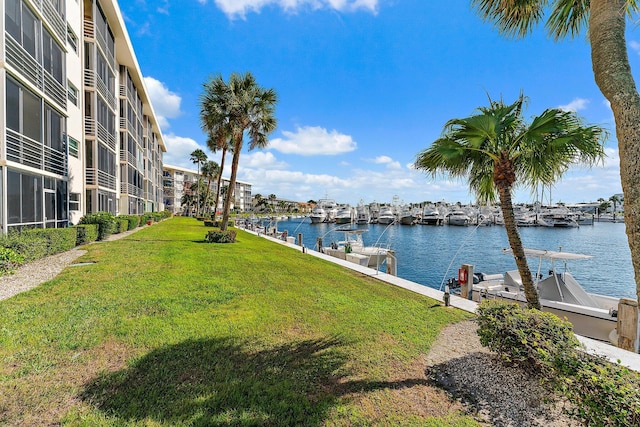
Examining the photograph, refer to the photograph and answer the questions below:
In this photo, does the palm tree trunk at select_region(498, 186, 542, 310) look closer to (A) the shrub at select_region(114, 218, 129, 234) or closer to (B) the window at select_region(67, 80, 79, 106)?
(B) the window at select_region(67, 80, 79, 106)

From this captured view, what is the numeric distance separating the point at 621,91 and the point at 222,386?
5730 millimetres

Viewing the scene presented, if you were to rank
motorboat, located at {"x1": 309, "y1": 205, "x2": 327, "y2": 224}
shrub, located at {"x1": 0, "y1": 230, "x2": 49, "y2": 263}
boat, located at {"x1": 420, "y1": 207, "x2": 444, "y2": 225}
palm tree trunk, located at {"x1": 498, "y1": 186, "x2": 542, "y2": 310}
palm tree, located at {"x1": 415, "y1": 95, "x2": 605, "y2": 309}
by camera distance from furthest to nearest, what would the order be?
motorboat, located at {"x1": 309, "y1": 205, "x2": 327, "y2": 224} < boat, located at {"x1": 420, "y1": 207, "x2": 444, "y2": 225} < shrub, located at {"x1": 0, "y1": 230, "x2": 49, "y2": 263} < palm tree trunk, located at {"x1": 498, "y1": 186, "x2": 542, "y2": 310} < palm tree, located at {"x1": 415, "y1": 95, "x2": 605, "y2": 309}

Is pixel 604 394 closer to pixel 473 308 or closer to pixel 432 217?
pixel 473 308

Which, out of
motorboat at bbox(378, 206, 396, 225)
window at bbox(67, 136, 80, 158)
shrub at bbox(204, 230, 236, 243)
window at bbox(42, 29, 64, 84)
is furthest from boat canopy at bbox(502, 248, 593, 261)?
motorboat at bbox(378, 206, 396, 225)

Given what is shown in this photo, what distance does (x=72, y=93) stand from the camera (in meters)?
17.2

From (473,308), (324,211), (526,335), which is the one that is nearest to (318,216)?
(324,211)

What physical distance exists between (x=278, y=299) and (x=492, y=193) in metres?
5.77

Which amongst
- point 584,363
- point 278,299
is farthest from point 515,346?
point 278,299

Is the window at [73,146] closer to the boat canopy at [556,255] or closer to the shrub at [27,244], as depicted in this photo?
the shrub at [27,244]

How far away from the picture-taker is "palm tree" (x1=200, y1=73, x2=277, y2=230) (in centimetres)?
2092

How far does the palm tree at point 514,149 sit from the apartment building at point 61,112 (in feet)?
45.6

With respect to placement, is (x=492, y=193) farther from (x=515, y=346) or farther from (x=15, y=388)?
A: (x=15, y=388)

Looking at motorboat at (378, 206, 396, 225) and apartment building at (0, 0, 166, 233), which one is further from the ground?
apartment building at (0, 0, 166, 233)

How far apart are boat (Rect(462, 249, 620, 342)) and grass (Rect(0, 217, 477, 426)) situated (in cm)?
510
